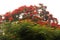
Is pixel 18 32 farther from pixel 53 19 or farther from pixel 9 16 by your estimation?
pixel 53 19

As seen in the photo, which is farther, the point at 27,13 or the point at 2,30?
the point at 27,13

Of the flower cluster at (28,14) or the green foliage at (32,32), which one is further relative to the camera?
the flower cluster at (28,14)

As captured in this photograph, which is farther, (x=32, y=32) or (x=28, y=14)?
(x=28, y=14)

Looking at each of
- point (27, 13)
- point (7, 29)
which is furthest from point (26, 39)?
point (27, 13)

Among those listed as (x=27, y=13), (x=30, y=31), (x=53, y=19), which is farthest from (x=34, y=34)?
(x=53, y=19)

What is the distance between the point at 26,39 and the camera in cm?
1304

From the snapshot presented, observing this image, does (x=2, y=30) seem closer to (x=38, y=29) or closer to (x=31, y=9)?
(x=38, y=29)

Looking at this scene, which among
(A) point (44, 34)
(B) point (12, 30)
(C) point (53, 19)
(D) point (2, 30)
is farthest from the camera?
(C) point (53, 19)

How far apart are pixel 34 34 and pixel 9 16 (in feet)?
21.6

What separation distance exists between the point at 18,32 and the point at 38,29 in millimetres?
1009

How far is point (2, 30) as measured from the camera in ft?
49.4

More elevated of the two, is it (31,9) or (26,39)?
(31,9)

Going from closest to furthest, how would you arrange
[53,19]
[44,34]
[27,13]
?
[44,34] → [27,13] → [53,19]

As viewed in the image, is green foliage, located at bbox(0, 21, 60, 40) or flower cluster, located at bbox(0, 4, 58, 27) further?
flower cluster, located at bbox(0, 4, 58, 27)
